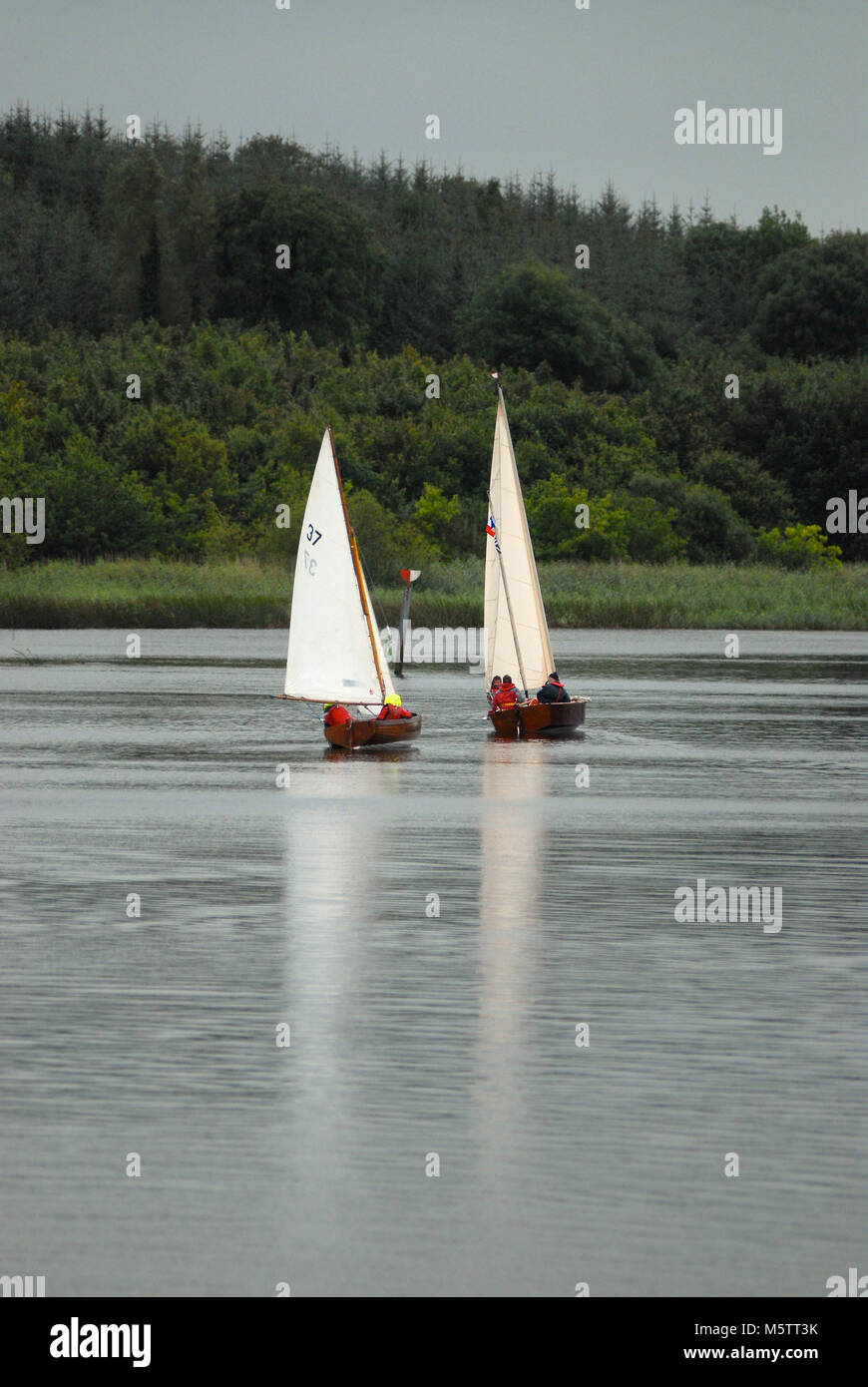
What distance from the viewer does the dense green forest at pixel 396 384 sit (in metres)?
111

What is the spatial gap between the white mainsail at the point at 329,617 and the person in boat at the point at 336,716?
17 centimetres

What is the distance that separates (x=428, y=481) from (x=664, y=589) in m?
29.1

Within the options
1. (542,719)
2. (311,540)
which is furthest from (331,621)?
(542,719)

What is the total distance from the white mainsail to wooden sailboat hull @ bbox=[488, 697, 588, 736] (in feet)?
10.9

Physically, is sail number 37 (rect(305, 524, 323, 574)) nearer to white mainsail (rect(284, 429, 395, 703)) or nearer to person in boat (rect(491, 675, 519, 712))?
white mainsail (rect(284, 429, 395, 703))

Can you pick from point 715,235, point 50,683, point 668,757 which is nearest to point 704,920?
point 668,757

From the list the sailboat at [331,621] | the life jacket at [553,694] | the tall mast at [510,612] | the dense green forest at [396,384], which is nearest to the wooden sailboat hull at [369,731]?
the sailboat at [331,621]

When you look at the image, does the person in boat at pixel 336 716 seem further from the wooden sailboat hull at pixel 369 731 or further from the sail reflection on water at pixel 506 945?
the sail reflection on water at pixel 506 945

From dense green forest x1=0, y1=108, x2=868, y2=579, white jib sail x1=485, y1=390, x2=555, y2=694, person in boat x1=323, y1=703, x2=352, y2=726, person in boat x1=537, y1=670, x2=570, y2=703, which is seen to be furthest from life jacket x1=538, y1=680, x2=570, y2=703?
dense green forest x1=0, y1=108, x2=868, y2=579

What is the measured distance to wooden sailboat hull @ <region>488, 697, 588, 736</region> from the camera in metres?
43.2

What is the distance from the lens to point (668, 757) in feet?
128

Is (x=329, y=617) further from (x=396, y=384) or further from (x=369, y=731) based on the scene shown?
(x=396, y=384)

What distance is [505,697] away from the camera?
44438mm
